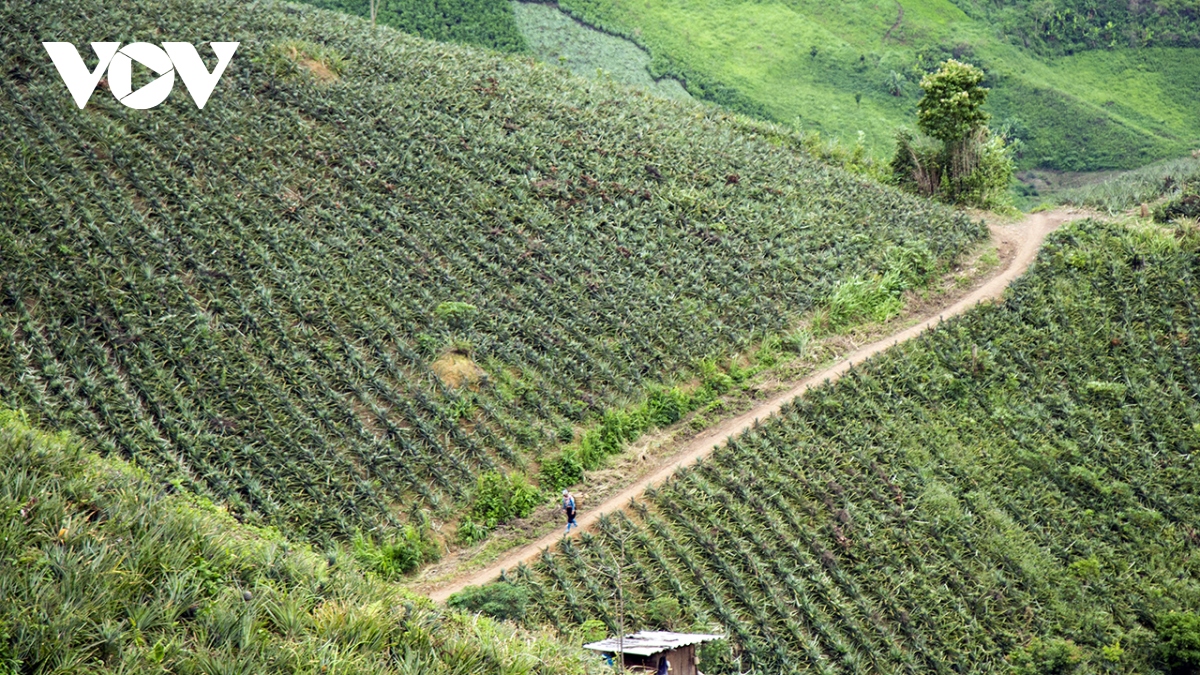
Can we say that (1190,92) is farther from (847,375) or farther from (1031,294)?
(847,375)

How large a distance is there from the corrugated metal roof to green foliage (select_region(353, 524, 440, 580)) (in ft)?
16.9

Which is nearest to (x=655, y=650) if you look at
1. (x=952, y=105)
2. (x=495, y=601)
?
(x=495, y=601)

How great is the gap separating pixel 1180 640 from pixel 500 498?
1495 cm

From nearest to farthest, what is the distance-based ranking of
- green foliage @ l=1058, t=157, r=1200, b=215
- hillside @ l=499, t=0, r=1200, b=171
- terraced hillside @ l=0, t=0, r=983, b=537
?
terraced hillside @ l=0, t=0, r=983, b=537, green foliage @ l=1058, t=157, r=1200, b=215, hillside @ l=499, t=0, r=1200, b=171

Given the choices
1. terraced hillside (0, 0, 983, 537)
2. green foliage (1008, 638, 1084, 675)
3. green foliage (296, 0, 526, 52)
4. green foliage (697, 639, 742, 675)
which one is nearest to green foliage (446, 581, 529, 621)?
terraced hillside (0, 0, 983, 537)

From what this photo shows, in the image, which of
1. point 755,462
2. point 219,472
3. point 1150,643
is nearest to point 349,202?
point 219,472

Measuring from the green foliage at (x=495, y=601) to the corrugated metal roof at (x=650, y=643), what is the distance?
2.53 meters

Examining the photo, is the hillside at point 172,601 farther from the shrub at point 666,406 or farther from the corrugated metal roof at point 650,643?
the shrub at point 666,406

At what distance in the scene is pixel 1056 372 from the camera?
2983 cm

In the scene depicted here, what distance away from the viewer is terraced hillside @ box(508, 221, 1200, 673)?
21.6 meters

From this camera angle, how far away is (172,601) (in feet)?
44.0

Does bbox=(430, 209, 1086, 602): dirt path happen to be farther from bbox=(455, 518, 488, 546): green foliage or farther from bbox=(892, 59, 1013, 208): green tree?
bbox=(892, 59, 1013, 208): green tree

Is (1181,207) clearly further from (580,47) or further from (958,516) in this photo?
(580,47)

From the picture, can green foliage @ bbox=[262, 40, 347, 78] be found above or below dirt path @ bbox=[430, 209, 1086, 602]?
above
